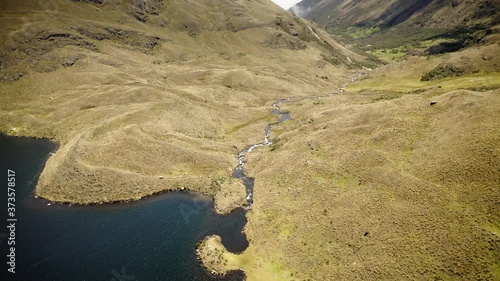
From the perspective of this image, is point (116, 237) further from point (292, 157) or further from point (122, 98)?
point (122, 98)

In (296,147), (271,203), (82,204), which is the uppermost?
(296,147)

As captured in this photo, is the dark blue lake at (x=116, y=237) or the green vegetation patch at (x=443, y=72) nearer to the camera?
the dark blue lake at (x=116, y=237)

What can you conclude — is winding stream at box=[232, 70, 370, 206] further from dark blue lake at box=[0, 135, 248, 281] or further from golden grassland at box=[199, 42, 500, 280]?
dark blue lake at box=[0, 135, 248, 281]

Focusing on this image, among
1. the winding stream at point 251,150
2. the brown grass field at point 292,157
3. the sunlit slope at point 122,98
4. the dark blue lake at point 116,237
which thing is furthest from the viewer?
the sunlit slope at point 122,98

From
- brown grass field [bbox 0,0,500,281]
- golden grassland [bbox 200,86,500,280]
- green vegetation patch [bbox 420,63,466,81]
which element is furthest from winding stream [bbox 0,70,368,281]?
green vegetation patch [bbox 420,63,466,81]

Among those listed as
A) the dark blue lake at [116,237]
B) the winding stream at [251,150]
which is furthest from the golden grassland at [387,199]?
the dark blue lake at [116,237]

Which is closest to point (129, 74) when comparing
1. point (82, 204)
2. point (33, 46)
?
point (33, 46)

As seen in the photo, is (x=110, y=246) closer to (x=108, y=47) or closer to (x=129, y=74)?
(x=129, y=74)

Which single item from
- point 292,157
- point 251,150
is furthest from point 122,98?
point 292,157

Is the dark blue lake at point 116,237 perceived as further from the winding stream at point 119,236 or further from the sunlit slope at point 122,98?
the sunlit slope at point 122,98
